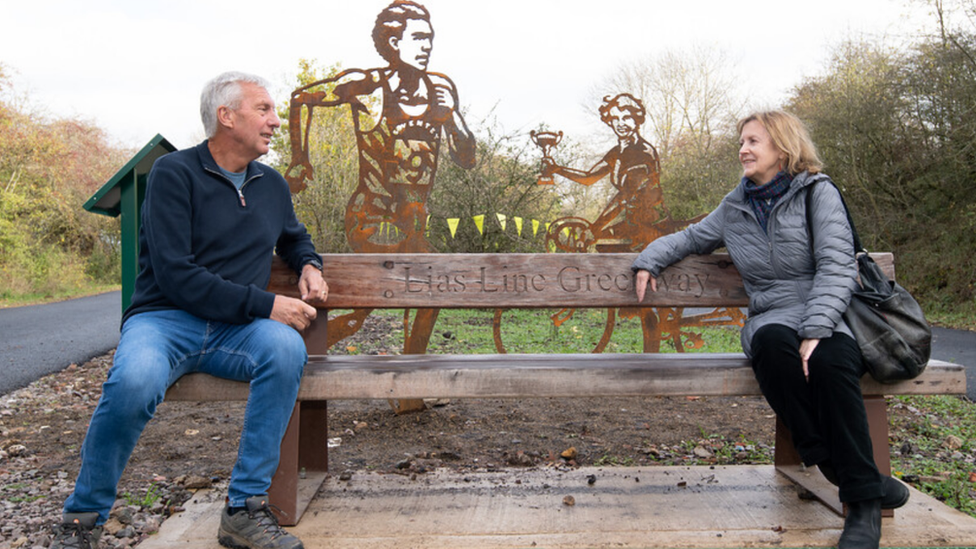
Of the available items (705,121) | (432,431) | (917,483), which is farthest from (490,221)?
(705,121)

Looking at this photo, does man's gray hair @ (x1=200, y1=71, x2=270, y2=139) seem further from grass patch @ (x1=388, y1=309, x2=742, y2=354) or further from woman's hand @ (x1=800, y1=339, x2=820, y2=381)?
grass patch @ (x1=388, y1=309, x2=742, y2=354)

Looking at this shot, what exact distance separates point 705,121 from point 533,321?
1204 cm

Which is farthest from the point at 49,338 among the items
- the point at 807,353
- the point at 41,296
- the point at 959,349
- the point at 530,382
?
the point at 959,349

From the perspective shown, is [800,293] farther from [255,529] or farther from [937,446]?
[255,529]

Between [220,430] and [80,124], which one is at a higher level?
[80,124]

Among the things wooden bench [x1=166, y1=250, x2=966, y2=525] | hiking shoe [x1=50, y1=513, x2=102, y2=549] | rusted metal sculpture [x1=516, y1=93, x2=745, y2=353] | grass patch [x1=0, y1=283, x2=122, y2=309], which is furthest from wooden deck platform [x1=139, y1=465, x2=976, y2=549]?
grass patch [x1=0, y1=283, x2=122, y2=309]

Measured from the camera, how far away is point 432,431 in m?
4.55

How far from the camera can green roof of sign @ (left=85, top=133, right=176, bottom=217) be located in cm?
369

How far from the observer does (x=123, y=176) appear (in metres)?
3.72

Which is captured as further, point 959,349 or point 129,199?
point 959,349

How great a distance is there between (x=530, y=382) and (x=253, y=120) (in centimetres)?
148

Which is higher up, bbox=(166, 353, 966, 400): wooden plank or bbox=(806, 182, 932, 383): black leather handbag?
bbox=(806, 182, 932, 383): black leather handbag

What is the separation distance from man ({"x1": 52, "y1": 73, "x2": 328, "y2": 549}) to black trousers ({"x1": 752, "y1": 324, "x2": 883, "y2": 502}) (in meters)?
1.75

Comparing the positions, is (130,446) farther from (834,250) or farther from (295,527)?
(834,250)
